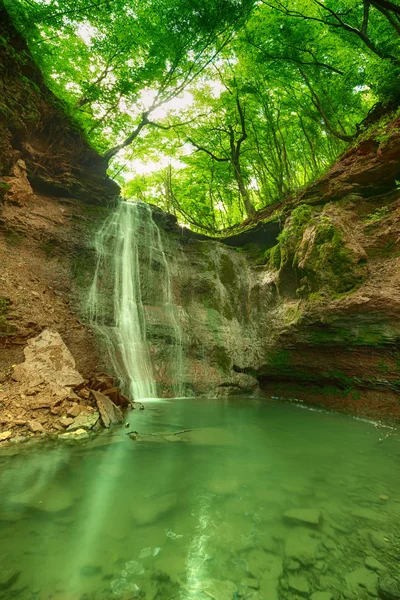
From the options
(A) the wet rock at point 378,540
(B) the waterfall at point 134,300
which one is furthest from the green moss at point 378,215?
(A) the wet rock at point 378,540

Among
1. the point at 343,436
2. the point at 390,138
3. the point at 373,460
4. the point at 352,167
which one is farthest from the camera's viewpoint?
the point at 352,167

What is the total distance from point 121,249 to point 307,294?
6.80 m

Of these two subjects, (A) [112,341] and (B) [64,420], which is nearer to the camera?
A: (B) [64,420]

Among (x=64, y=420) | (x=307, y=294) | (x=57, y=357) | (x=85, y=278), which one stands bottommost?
(x=64, y=420)

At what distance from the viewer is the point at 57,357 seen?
20.2 ft

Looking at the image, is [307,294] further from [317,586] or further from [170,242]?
[317,586]

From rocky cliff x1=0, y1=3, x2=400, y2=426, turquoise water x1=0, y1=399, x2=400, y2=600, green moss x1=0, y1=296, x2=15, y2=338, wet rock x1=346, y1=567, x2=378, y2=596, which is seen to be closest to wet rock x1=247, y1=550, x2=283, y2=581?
turquoise water x1=0, y1=399, x2=400, y2=600

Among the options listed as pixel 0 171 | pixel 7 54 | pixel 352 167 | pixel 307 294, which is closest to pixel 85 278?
pixel 0 171

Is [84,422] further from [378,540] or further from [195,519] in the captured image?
[378,540]

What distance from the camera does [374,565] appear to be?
2.04 m

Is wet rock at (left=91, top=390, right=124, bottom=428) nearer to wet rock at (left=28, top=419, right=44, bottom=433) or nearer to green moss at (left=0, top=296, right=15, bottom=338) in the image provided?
wet rock at (left=28, top=419, right=44, bottom=433)

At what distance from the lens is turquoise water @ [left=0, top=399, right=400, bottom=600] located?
1857 millimetres

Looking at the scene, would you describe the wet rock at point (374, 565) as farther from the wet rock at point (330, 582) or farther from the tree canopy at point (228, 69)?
the tree canopy at point (228, 69)

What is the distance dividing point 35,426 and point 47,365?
1679mm
